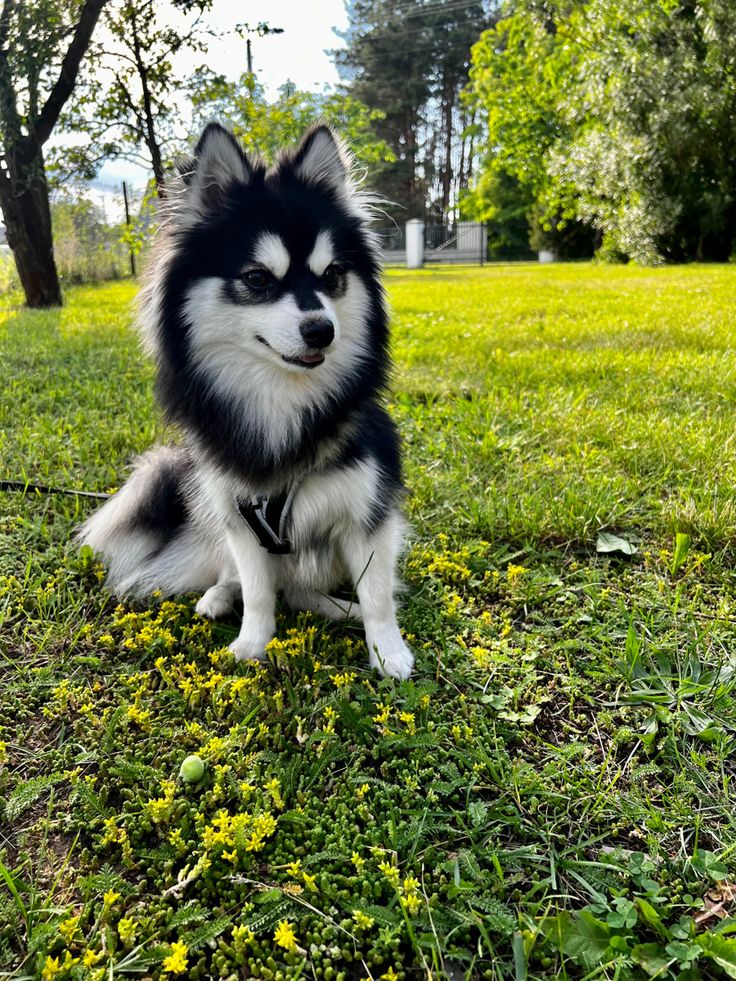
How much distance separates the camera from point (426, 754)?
1.66 metres

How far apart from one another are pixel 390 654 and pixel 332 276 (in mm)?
1271

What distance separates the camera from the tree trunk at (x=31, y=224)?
322 inches

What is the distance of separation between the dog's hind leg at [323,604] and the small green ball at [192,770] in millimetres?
819

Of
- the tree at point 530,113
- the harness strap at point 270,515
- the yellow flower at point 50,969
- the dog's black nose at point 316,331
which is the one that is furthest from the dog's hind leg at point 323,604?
the tree at point 530,113

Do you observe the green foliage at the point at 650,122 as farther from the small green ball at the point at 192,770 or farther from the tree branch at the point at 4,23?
the small green ball at the point at 192,770

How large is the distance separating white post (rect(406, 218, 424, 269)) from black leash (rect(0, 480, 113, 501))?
86.6 feet

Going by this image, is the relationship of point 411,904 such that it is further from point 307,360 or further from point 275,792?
point 307,360

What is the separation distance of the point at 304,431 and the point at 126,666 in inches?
37.8

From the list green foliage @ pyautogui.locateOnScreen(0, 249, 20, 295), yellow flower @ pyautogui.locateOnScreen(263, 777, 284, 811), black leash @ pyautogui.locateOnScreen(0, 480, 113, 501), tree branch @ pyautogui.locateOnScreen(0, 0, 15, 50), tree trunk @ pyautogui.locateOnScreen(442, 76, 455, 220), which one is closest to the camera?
yellow flower @ pyautogui.locateOnScreen(263, 777, 284, 811)

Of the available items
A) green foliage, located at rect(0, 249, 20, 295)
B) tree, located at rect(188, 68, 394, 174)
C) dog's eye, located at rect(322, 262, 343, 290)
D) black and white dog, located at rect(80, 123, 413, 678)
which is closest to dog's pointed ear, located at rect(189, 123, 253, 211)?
black and white dog, located at rect(80, 123, 413, 678)

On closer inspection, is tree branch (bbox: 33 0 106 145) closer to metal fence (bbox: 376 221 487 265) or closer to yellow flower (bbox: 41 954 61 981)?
yellow flower (bbox: 41 954 61 981)

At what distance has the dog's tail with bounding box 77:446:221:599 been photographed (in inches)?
98.0

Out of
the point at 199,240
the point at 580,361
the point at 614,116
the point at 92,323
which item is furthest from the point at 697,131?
the point at 199,240

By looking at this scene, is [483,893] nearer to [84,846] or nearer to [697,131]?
[84,846]
